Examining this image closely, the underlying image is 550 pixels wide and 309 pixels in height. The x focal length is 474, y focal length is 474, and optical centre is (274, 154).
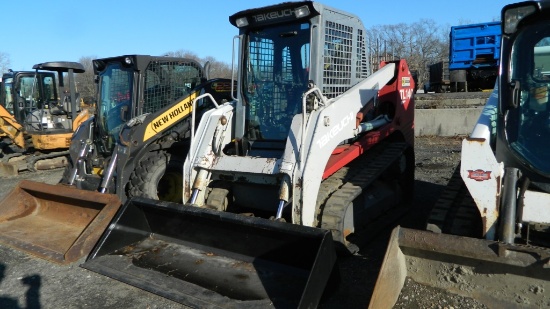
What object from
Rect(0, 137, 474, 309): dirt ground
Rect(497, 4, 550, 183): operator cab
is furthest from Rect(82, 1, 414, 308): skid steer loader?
Rect(497, 4, 550, 183): operator cab

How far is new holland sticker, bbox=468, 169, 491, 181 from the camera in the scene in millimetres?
3256

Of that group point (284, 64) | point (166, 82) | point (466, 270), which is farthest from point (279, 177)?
point (166, 82)

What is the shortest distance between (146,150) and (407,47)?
158 ft

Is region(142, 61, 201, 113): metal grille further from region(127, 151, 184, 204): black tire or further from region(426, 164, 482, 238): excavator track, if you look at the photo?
region(426, 164, 482, 238): excavator track

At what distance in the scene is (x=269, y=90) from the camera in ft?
18.2

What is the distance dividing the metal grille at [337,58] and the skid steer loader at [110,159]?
229cm

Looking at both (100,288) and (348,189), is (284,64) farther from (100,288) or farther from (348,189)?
(100,288)

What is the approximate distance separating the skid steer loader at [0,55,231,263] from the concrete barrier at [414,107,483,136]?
7513 mm

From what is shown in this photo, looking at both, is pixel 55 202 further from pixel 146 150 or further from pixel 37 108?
pixel 37 108

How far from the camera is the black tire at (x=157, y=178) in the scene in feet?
20.4

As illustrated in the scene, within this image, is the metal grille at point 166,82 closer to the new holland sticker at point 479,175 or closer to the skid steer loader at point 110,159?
the skid steer loader at point 110,159

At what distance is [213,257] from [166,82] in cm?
392

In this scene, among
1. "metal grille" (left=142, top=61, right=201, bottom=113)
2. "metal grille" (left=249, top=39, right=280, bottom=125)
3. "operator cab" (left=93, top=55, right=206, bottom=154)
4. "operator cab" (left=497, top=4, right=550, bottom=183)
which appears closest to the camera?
"operator cab" (left=497, top=4, right=550, bottom=183)

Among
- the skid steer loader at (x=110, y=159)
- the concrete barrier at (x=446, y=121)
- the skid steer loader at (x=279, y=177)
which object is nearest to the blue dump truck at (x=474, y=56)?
the concrete barrier at (x=446, y=121)
